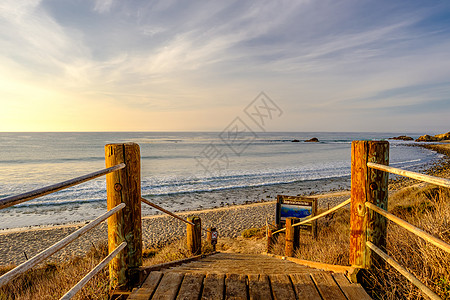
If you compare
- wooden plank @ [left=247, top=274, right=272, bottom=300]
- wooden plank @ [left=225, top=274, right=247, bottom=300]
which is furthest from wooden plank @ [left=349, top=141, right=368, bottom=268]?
wooden plank @ [left=225, top=274, right=247, bottom=300]

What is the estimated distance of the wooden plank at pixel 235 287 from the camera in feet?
7.68

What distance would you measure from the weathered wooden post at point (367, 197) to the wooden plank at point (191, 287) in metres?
1.68

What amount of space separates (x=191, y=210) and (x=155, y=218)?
2.51 metres

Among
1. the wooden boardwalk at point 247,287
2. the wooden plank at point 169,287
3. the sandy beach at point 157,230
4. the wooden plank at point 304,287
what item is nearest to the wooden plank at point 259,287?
the wooden boardwalk at point 247,287

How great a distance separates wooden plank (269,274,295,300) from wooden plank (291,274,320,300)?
0.06 m

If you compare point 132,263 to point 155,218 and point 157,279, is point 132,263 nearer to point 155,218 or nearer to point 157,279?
point 157,279

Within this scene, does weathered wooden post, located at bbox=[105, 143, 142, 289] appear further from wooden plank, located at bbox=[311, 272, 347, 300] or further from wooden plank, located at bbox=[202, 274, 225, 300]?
wooden plank, located at bbox=[311, 272, 347, 300]

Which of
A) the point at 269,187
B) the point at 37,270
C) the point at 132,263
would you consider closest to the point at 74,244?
the point at 37,270

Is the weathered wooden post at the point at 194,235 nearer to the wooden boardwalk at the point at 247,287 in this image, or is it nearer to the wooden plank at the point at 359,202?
the wooden boardwalk at the point at 247,287

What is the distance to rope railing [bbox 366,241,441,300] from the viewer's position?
1.87 meters

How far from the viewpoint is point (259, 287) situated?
2.47 meters

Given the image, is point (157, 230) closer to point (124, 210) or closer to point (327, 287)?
point (124, 210)

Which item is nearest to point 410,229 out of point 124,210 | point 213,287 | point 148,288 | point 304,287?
point 304,287

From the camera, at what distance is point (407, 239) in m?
3.44
